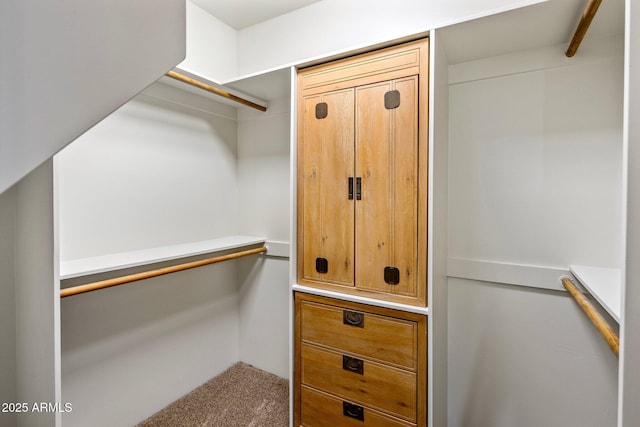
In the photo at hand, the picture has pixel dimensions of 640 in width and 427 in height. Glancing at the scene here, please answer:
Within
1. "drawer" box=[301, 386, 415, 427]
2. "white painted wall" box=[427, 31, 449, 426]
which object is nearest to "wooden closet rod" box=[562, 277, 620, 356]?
"white painted wall" box=[427, 31, 449, 426]

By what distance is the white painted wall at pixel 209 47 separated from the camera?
2.18 meters

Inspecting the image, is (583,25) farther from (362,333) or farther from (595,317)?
(362,333)

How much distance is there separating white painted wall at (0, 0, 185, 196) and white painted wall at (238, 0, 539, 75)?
1.19m

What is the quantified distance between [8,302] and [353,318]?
1.55 metres

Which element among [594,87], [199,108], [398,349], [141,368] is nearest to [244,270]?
[141,368]

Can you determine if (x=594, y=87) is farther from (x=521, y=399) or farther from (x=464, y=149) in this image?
(x=521, y=399)

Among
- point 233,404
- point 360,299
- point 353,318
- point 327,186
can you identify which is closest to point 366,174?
point 327,186

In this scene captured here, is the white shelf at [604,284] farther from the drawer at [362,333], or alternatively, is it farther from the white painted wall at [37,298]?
the white painted wall at [37,298]

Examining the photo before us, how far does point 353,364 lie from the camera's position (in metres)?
1.66

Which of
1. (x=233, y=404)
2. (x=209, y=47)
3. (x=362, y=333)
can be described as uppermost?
(x=209, y=47)

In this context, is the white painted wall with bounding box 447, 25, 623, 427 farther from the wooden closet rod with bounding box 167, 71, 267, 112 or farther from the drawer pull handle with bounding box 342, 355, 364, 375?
the wooden closet rod with bounding box 167, 71, 267, 112

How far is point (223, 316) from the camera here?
2.51 meters

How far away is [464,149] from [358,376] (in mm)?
1380

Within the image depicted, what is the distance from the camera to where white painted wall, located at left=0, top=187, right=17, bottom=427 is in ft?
4.35
